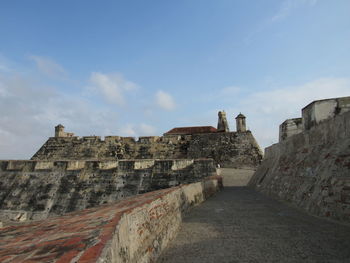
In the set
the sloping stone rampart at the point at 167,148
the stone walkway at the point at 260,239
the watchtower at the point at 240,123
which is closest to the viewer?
the stone walkway at the point at 260,239

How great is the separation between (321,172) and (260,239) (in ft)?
9.16

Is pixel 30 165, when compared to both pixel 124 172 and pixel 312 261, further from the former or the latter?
pixel 312 261

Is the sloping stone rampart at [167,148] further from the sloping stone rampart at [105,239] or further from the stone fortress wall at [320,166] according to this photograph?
the sloping stone rampart at [105,239]

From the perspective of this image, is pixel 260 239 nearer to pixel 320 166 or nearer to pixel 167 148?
pixel 320 166

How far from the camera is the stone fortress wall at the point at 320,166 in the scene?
14.0 feet

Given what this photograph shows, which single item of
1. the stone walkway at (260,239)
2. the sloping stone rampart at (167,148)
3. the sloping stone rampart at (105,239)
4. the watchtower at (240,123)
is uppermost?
the watchtower at (240,123)

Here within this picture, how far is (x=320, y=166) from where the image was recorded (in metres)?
5.36

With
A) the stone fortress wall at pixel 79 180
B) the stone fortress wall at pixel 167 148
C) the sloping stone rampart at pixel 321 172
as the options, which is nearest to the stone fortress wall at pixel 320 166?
the sloping stone rampart at pixel 321 172

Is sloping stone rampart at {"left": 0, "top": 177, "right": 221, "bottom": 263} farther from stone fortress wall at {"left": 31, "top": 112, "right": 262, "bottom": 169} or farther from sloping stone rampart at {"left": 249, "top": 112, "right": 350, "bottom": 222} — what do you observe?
stone fortress wall at {"left": 31, "top": 112, "right": 262, "bottom": 169}

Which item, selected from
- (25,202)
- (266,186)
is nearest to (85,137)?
(25,202)

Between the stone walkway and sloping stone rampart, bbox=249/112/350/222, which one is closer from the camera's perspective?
the stone walkway

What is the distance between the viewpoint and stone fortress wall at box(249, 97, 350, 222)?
4254mm

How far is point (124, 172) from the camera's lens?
42.0ft

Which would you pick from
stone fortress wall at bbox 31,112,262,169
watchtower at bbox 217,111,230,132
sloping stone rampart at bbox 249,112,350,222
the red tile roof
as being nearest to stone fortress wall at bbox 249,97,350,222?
sloping stone rampart at bbox 249,112,350,222
